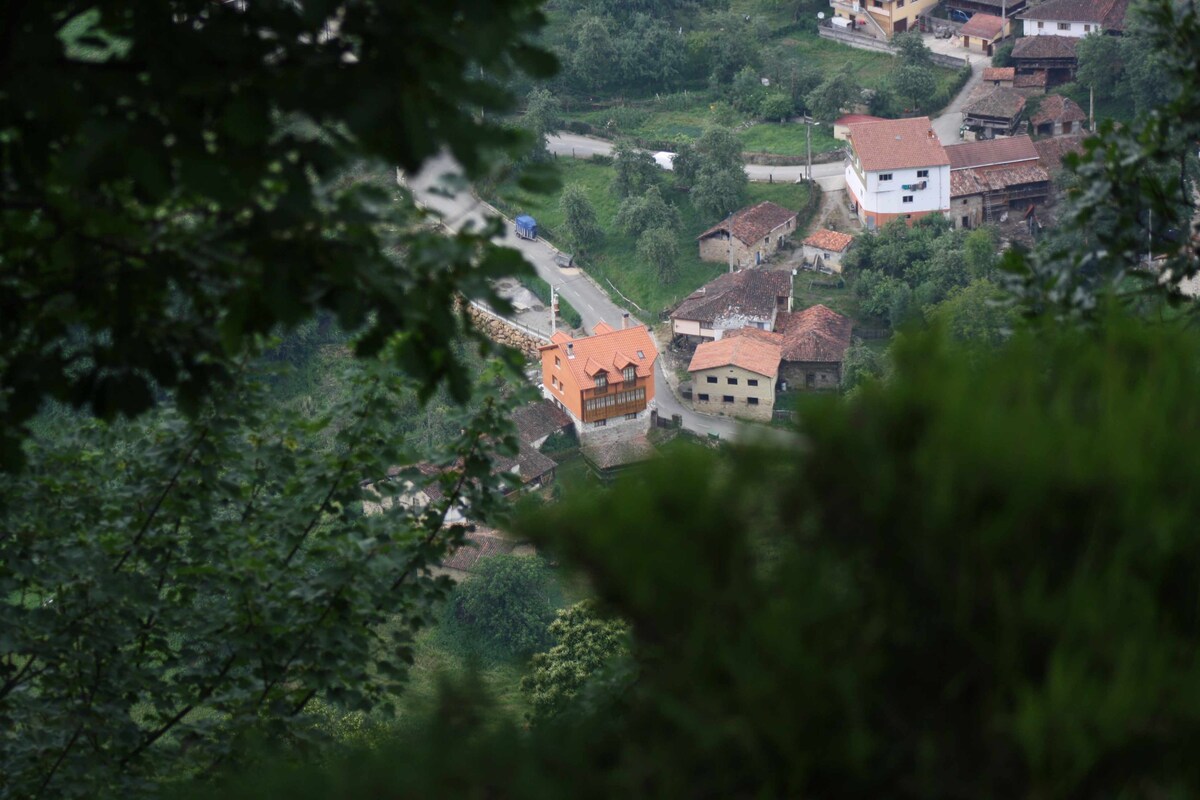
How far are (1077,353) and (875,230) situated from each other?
25922mm

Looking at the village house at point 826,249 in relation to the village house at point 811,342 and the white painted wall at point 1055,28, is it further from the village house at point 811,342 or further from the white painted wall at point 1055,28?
the white painted wall at point 1055,28

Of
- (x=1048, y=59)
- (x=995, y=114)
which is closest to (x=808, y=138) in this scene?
(x=995, y=114)

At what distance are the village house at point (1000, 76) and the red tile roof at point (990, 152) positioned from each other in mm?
3494

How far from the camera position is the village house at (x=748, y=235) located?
27484mm

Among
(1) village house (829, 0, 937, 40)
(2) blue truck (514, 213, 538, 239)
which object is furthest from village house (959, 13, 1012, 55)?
(2) blue truck (514, 213, 538, 239)

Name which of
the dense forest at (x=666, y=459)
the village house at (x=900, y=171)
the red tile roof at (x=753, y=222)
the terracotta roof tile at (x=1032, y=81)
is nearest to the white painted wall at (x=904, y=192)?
the village house at (x=900, y=171)

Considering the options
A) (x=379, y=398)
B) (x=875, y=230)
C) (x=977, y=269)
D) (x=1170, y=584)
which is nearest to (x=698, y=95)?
(x=875, y=230)

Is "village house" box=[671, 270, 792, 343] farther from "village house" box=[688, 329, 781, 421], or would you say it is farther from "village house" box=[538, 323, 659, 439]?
"village house" box=[538, 323, 659, 439]

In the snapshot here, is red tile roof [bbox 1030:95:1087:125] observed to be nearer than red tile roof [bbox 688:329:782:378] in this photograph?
No

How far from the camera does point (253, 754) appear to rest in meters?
3.41

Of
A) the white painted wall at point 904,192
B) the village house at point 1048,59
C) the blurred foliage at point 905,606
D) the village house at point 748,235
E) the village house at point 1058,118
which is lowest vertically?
the village house at point 748,235

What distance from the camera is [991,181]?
Answer: 92.8 ft

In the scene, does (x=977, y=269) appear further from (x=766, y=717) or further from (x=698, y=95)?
(x=766, y=717)

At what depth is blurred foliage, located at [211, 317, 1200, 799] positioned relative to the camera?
176 centimetres
